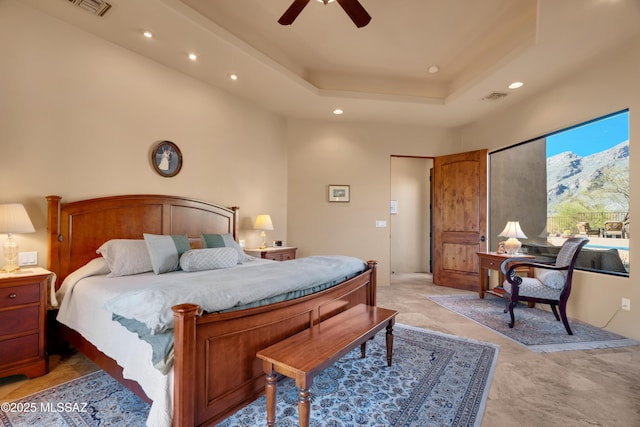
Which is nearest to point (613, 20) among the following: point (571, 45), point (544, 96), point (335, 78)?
point (571, 45)

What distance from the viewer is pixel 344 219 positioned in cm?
553

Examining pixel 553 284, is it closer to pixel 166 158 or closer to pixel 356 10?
pixel 356 10

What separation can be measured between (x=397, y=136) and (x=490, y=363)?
4180mm

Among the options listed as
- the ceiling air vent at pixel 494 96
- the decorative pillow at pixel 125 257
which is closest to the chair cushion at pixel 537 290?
the ceiling air vent at pixel 494 96

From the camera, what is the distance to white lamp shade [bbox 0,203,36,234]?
231 cm

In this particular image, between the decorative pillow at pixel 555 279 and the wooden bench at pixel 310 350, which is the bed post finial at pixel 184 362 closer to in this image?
the wooden bench at pixel 310 350

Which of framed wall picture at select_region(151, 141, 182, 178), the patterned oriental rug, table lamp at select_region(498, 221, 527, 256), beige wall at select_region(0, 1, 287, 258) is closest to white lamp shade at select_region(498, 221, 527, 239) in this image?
table lamp at select_region(498, 221, 527, 256)

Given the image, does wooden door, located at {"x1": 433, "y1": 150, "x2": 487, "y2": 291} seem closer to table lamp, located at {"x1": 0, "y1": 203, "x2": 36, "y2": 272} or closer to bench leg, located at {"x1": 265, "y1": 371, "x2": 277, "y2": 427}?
bench leg, located at {"x1": 265, "y1": 371, "x2": 277, "y2": 427}

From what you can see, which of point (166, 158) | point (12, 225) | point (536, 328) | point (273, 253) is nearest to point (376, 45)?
point (166, 158)

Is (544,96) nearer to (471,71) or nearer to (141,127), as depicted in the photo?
(471,71)

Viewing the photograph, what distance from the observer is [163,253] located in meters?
2.86

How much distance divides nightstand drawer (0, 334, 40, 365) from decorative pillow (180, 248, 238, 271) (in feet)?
3.73

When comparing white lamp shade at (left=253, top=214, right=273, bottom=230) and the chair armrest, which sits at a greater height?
white lamp shade at (left=253, top=214, right=273, bottom=230)

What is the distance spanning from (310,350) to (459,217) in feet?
14.9
